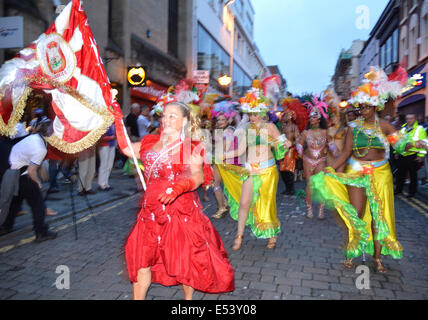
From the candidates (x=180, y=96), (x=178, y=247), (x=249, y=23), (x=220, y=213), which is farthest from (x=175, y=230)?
(x=249, y=23)

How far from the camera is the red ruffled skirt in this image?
2691 millimetres

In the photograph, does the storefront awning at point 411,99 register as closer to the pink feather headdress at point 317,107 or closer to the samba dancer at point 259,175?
the pink feather headdress at point 317,107

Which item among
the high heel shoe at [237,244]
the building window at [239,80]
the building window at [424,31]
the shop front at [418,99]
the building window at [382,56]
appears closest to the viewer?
the high heel shoe at [237,244]

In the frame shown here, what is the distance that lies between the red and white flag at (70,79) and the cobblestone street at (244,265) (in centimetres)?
122

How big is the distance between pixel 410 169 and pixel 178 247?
26.8 ft

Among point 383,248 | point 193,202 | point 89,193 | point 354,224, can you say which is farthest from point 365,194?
point 89,193

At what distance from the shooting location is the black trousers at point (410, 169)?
8883 mm

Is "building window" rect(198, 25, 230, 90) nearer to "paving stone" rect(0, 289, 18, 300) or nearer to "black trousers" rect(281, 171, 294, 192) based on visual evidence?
"black trousers" rect(281, 171, 294, 192)

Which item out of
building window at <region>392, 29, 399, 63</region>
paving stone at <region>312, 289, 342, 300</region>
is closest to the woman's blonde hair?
paving stone at <region>312, 289, 342, 300</region>

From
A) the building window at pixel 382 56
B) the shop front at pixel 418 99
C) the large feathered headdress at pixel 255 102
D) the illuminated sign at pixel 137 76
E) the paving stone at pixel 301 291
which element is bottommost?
the paving stone at pixel 301 291

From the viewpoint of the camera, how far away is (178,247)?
106 inches

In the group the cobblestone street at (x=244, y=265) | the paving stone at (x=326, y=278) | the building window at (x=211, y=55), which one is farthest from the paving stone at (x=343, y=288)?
the building window at (x=211, y=55)

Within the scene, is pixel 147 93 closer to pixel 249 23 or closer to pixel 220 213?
pixel 220 213
